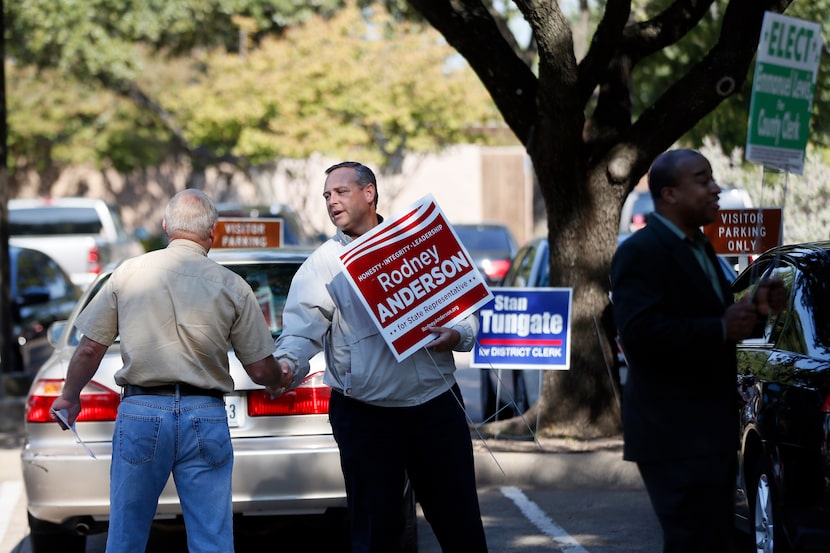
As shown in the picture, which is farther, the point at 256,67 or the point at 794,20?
the point at 256,67

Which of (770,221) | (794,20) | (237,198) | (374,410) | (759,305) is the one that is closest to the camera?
(759,305)

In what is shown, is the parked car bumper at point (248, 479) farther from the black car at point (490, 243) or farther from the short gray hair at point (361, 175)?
the black car at point (490, 243)

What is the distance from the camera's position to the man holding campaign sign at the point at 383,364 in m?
4.82

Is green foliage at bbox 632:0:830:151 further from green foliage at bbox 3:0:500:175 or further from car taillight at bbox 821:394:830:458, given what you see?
green foliage at bbox 3:0:500:175

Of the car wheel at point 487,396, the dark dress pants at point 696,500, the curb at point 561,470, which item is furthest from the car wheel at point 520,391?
the dark dress pants at point 696,500

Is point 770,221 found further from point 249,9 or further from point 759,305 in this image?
point 249,9

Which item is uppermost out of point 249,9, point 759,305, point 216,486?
point 249,9

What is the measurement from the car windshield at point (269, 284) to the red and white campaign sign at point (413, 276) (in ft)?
6.42

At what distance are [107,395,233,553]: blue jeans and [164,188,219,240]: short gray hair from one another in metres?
0.64

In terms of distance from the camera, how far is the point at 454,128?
28781mm

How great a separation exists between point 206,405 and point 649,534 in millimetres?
3382

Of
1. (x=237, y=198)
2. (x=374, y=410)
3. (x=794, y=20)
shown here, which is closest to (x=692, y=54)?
(x=794, y=20)

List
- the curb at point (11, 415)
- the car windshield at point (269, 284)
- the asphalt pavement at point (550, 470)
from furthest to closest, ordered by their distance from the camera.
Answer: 1. the curb at point (11, 415)
2. the asphalt pavement at point (550, 470)
3. the car windshield at point (269, 284)

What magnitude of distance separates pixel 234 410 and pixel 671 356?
2790 mm
